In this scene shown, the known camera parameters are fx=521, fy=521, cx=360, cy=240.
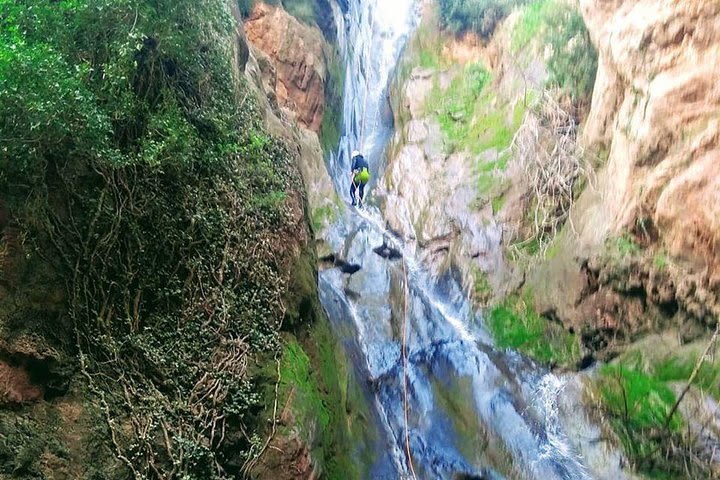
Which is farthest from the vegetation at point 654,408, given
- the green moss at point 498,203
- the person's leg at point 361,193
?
the person's leg at point 361,193

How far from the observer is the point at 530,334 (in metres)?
10.3

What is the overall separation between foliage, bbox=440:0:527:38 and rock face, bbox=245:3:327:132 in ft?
17.4

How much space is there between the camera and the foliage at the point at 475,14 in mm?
16719

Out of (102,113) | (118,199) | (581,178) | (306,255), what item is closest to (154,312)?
(118,199)

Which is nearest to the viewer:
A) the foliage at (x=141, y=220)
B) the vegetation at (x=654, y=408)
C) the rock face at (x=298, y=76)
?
the foliage at (x=141, y=220)

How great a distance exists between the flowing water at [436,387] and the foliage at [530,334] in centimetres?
26

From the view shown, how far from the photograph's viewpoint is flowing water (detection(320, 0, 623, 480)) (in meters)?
8.29

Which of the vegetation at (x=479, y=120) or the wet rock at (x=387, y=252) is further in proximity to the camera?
the vegetation at (x=479, y=120)

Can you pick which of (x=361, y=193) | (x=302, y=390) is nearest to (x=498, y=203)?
(x=361, y=193)

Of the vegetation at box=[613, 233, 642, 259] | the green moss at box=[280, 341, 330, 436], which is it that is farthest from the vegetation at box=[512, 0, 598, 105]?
the green moss at box=[280, 341, 330, 436]

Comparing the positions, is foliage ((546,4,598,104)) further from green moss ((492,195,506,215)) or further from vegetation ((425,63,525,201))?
green moss ((492,195,506,215))

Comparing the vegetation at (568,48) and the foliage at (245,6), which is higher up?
the vegetation at (568,48)

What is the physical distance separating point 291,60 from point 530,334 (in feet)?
31.3

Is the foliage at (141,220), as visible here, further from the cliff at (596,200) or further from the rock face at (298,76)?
the cliff at (596,200)
